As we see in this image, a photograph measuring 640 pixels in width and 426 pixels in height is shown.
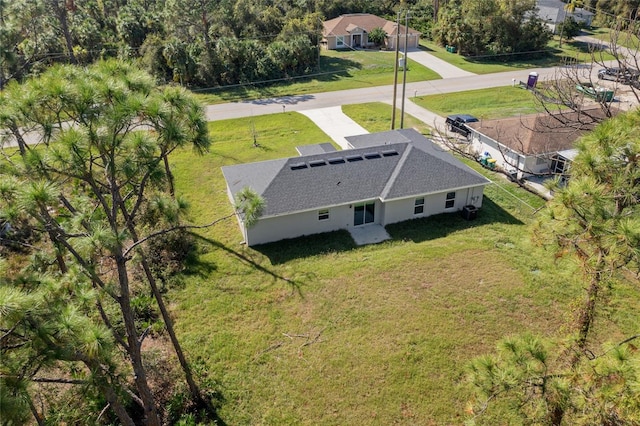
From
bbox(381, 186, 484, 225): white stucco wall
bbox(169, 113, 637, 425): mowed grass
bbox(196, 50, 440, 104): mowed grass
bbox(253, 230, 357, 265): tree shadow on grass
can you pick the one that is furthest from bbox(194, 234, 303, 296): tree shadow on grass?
bbox(196, 50, 440, 104): mowed grass

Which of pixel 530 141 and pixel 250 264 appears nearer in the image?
pixel 250 264

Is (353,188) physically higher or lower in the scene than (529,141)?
lower

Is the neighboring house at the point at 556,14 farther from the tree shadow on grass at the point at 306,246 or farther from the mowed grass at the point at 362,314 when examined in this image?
the tree shadow on grass at the point at 306,246

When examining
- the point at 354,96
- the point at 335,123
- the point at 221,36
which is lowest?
the point at 335,123

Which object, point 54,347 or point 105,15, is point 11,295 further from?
point 105,15

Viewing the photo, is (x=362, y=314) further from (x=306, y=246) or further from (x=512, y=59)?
(x=512, y=59)

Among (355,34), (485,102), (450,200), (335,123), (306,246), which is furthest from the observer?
(355,34)

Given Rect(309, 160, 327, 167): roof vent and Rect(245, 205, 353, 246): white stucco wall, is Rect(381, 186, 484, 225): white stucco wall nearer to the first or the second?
Rect(245, 205, 353, 246): white stucco wall

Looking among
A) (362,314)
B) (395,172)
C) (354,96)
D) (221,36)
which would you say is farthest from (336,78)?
(362,314)
